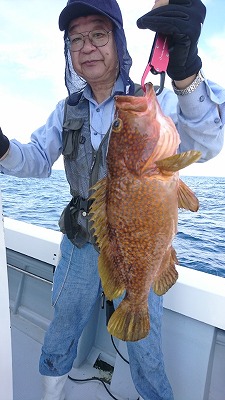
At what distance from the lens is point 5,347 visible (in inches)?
65.6

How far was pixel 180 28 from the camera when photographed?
1243mm

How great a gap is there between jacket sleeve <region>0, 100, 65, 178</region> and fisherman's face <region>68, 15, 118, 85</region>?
518 mm

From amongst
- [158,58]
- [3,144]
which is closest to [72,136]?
[3,144]

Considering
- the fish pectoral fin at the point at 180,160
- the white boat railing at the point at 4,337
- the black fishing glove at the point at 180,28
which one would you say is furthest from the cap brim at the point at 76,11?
the white boat railing at the point at 4,337

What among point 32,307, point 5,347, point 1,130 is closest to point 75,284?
point 5,347

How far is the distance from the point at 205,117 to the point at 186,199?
1.60 ft

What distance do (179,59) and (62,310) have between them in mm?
1836

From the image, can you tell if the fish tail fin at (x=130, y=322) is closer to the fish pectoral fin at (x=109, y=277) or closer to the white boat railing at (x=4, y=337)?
the fish pectoral fin at (x=109, y=277)

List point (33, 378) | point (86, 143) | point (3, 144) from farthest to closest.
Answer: point (33, 378) → point (86, 143) → point (3, 144)

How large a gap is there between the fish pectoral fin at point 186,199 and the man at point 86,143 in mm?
421

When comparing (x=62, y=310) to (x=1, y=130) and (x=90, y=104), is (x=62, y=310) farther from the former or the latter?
(x=90, y=104)

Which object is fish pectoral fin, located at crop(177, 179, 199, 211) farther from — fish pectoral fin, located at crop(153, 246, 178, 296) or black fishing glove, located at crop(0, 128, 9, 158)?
black fishing glove, located at crop(0, 128, 9, 158)

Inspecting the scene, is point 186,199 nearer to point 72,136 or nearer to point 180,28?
point 180,28

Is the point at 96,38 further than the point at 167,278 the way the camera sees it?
Yes
